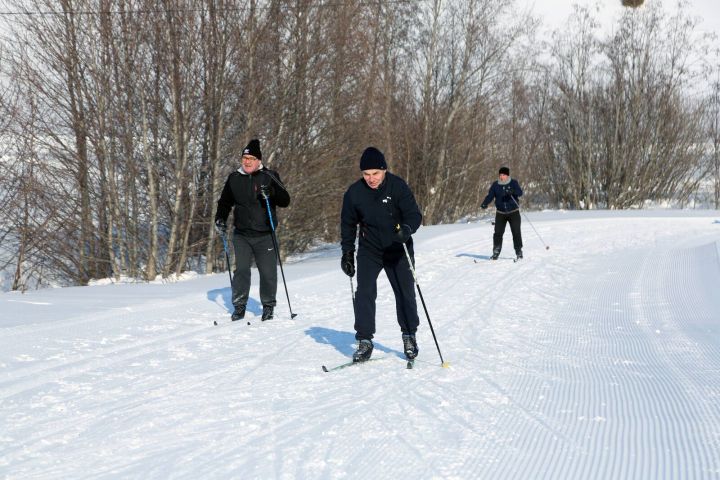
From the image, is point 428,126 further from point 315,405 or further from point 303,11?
point 315,405

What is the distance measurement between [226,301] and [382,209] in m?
4.01

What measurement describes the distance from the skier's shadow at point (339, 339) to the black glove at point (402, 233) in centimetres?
126

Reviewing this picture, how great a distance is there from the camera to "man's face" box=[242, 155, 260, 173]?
7922 mm

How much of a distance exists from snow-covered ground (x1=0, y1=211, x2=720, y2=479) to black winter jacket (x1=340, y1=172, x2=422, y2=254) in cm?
116

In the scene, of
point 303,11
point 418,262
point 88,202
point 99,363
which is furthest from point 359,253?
point 303,11

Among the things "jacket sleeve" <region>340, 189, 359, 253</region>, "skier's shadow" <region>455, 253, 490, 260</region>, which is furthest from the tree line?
"jacket sleeve" <region>340, 189, 359, 253</region>

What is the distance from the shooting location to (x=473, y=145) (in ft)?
90.6

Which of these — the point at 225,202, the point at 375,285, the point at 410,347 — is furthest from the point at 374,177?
the point at 225,202

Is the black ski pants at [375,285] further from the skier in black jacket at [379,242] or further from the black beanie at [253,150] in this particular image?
the black beanie at [253,150]

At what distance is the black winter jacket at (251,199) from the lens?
26.4 ft

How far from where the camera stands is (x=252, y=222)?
26.7 feet

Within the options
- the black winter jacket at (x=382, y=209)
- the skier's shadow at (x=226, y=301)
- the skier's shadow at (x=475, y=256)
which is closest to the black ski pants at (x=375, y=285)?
the black winter jacket at (x=382, y=209)

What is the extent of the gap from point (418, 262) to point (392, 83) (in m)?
13.2

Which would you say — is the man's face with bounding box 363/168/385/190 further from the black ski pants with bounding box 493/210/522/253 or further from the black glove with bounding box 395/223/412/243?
the black ski pants with bounding box 493/210/522/253
